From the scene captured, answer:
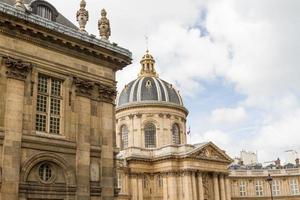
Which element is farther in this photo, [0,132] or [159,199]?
[159,199]

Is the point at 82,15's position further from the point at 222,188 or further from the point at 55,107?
the point at 222,188

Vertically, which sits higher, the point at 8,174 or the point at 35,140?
the point at 35,140

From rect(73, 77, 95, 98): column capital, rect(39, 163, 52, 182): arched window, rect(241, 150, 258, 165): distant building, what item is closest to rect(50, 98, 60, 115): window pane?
rect(73, 77, 95, 98): column capital

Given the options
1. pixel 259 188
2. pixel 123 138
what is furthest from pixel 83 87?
pixel 259 188

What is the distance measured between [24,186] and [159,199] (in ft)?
120

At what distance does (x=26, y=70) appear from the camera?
60.5ft

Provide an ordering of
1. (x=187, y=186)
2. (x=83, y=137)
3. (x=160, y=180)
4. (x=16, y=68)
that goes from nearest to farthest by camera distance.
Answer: (x=16, y=68) < (x=83, y=137) < (x=187, y=186) < (x=160, y=180)

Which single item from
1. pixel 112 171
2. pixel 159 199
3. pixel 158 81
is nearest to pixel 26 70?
pixel 112 171

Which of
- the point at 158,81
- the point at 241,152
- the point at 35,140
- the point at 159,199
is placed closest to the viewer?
the point at 35,140

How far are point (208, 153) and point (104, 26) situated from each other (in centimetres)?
3433

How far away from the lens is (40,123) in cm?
1894

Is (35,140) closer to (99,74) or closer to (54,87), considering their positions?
(54,87)

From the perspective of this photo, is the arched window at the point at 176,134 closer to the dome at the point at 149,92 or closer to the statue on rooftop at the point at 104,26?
the dome at the point at 149,92

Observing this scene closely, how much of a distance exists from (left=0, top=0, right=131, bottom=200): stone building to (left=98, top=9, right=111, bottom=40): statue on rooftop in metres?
0.08
